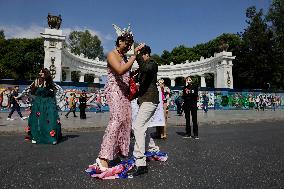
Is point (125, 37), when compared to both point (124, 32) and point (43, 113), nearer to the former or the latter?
point (124, 32)

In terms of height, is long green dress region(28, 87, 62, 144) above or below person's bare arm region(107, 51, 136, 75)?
below

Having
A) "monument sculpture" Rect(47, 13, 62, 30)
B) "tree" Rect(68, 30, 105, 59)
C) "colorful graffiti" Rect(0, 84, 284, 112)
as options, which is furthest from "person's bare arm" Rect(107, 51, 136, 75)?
"tree" Rect(68, 30, 105, 59)

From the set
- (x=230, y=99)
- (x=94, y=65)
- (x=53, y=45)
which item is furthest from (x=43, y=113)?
(x=94, y=65)

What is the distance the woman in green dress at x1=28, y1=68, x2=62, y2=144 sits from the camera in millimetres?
7434

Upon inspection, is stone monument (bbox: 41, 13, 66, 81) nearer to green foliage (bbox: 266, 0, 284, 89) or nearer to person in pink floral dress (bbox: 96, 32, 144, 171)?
person in pink floral dress (bbox: 96, 32, 144, 171)

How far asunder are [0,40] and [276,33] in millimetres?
52356

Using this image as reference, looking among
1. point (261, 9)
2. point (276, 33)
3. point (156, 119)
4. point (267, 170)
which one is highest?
point (261, 9)

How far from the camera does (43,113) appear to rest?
24.5 ft

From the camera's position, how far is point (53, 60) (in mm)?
34219

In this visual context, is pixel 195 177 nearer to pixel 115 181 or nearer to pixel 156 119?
pixel 115 181

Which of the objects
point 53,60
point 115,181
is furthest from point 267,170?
point 53,60

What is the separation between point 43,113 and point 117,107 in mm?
3759

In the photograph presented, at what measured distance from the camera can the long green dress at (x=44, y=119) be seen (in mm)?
7426

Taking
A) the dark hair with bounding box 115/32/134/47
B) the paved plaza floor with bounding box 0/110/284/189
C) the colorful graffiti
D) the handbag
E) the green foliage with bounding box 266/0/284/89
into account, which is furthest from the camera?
the green foliage with bounding box 266/0/284/89
